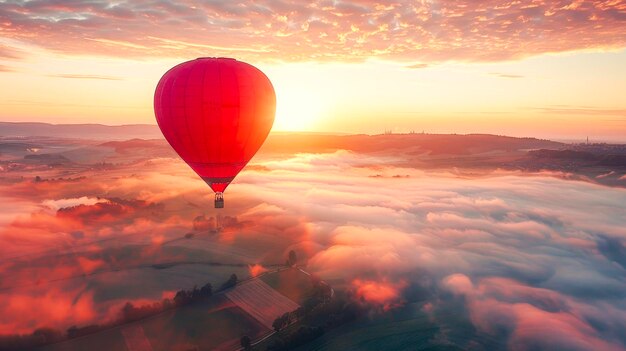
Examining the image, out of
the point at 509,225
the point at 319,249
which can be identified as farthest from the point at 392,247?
the point at 509,225

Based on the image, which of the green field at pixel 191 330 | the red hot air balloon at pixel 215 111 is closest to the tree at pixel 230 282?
the green field at pixel 191 330

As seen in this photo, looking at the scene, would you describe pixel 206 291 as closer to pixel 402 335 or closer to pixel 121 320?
pixel 121 320

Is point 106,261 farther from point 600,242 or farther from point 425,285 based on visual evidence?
point 600,242

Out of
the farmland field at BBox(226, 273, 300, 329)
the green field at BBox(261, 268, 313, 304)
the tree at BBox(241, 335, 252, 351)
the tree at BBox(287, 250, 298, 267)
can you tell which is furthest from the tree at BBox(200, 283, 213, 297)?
the tree at BBox(287, 250, 298, 267)

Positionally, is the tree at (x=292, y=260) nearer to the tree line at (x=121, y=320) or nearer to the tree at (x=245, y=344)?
the tree line at (x=121, y=320)

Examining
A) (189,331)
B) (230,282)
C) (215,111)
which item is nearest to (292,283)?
(230,282)
